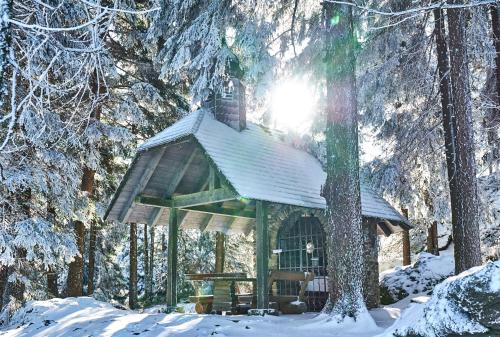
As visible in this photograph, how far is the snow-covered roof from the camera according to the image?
34.8ft

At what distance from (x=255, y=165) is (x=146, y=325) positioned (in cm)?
497

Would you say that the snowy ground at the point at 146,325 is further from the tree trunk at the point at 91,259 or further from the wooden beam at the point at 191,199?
the tree trunk at the point at 91,259

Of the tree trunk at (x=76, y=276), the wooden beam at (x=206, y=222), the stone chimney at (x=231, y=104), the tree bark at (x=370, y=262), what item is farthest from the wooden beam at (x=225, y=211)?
the tree trunk at (x=76, y=276)

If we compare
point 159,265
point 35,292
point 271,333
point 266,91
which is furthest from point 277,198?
point 159,265

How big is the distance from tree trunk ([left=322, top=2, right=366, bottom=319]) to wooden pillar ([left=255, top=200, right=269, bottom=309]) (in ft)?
5.70

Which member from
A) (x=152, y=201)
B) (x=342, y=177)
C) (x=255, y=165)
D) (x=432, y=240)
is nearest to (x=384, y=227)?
(x=432, y=240)

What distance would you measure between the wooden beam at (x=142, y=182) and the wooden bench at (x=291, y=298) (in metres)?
3.93

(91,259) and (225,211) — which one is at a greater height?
(225,211)

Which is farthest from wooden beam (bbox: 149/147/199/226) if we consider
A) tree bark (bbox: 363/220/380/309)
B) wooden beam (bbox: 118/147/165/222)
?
tree bark (bbox: 363/220/380/309)

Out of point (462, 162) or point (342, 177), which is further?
point (462, 162)

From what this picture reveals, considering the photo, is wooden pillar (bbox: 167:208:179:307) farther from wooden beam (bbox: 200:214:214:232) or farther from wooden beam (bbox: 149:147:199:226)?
wooden beam (bbox: 200:214:214:232)

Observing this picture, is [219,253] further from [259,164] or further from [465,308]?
[465,308]

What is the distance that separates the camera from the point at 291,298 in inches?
476

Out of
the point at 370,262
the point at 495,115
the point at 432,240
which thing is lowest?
the point at 370,262
